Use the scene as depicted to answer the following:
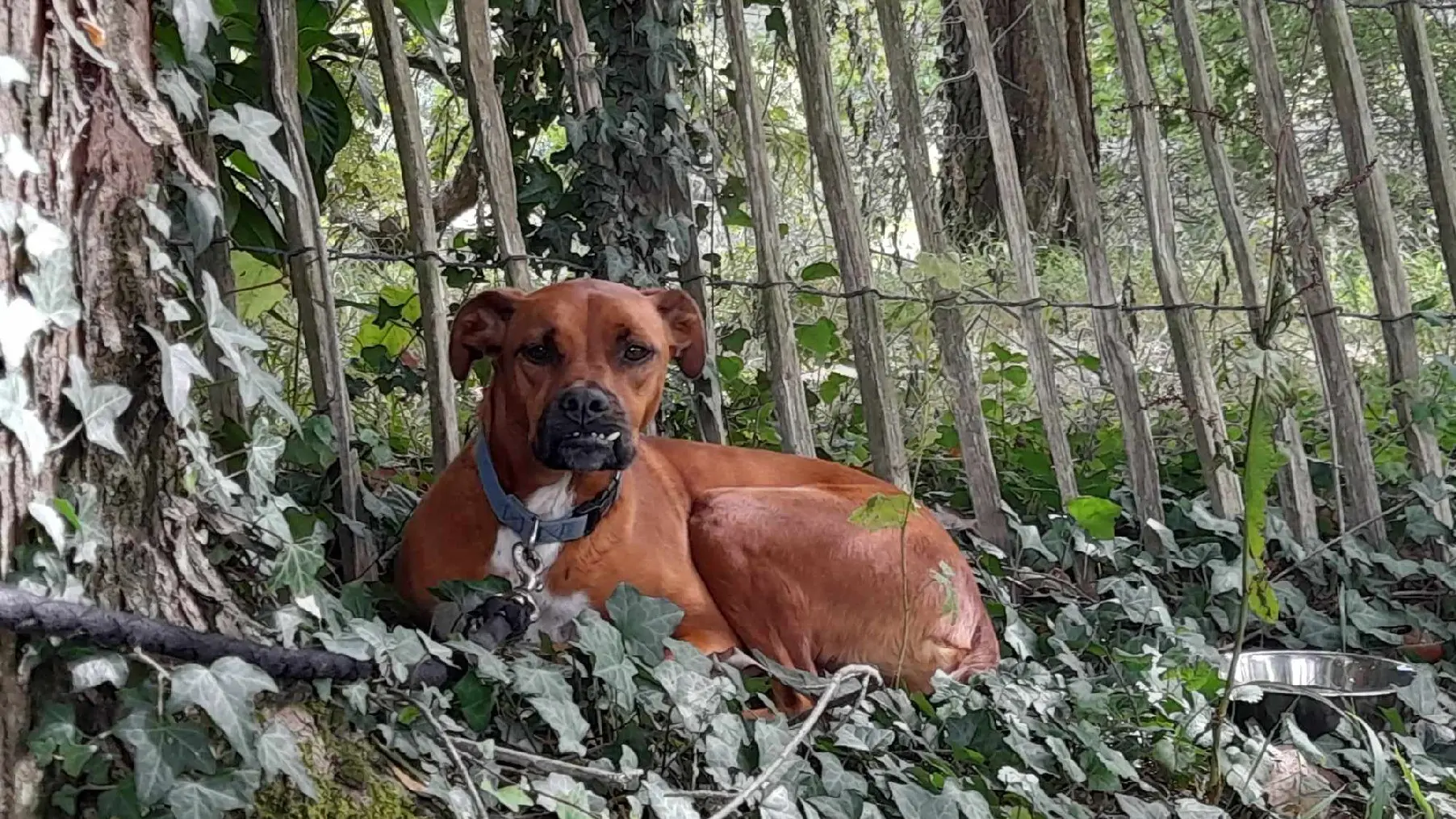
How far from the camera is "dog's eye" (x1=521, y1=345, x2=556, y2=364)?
2.49 m

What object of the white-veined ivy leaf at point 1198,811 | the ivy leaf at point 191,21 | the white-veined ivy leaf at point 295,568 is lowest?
the white-veined ivy leaf at point 1198,811

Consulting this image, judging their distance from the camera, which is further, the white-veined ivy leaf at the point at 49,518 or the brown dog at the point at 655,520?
the brown dog at the point at 655,520

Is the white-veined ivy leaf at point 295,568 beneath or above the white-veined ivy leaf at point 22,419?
beneath

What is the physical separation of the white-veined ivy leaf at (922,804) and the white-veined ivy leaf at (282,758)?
96 cm

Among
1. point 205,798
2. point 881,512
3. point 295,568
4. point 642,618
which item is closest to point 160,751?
point 205,798

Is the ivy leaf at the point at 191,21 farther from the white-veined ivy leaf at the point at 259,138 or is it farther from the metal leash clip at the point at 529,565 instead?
the metal leash clip at the point at 529,565

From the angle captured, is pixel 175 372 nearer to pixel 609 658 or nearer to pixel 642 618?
pixel 609 658

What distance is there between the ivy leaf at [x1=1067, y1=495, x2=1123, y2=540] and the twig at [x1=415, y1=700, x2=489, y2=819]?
6.85 ft

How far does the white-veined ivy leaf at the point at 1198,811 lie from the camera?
235 centimetres

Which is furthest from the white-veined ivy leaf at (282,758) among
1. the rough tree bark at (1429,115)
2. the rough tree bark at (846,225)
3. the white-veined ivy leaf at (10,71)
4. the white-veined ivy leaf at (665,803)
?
the rough tree bark at (1429,115)

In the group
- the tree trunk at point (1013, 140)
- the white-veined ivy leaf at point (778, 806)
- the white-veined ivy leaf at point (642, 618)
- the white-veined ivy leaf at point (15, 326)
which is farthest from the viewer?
the tree trunk at point (1013, 140)

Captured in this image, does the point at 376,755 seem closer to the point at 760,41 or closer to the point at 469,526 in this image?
the point at 469,526

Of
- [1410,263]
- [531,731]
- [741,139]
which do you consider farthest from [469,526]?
[1410,263]

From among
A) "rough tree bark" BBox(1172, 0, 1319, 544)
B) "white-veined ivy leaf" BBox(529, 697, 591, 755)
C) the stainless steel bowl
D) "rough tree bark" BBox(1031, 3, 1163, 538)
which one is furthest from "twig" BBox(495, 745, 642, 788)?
"rough tree bark" BBox(1172, 0, 1319, 544)
